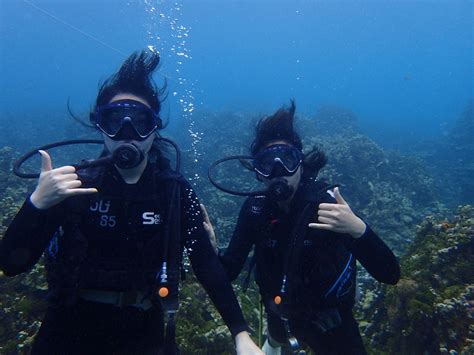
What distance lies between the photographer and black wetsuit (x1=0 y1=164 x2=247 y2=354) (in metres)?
2.57

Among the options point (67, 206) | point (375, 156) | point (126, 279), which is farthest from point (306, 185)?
point (375, 156)

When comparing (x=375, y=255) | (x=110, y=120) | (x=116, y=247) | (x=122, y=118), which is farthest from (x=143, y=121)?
(x=375, y=255)

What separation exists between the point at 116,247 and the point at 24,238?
27.0 inches

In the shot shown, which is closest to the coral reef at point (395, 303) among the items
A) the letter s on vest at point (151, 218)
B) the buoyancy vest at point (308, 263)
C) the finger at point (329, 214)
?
the buoyancy vest at point (308, 263)

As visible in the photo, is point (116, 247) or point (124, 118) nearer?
point (116, 247)

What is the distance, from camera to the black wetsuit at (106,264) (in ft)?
8.45

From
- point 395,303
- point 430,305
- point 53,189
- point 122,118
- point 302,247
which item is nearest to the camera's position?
point 53,189

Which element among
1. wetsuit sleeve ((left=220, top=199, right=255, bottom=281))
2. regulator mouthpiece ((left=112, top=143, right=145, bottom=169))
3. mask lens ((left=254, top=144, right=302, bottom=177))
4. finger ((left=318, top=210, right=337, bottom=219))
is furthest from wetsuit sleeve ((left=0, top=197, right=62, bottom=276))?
finger ((left=318, top=210, right=337, bottom=219))

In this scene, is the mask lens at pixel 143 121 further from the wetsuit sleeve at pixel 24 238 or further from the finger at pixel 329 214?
the finger at pixel 329 214

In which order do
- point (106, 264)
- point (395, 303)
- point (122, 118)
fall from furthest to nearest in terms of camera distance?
point (395, 303), point (122, 118), point (106, 264)

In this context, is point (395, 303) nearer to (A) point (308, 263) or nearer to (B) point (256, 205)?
(A) point (308, 263)

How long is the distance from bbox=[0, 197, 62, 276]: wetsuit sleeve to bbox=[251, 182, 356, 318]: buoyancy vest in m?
2.11

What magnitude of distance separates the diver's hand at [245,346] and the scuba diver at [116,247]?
0.03 feet

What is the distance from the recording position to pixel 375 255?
3.09 m
